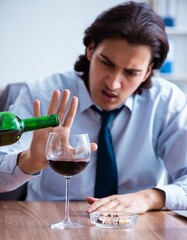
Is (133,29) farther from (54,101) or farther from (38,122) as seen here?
(38,122)

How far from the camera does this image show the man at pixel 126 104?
200 cm

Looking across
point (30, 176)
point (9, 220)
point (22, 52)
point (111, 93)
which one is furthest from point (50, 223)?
Result: point (22, 52)

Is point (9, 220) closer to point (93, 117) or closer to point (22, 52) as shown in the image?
point (93, 117)

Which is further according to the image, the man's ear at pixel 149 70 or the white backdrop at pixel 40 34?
the white backdrop at pixel 40 34

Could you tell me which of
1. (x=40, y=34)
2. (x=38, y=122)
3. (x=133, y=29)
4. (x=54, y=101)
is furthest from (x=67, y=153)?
(x=40, y=34)

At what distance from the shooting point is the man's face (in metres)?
1.96

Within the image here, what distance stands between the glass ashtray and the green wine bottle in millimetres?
270

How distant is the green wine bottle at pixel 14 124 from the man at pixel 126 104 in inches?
23.7

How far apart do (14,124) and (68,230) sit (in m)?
0.29

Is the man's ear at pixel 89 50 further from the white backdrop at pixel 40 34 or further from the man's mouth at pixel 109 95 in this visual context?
the white backdrop at pixel 40 34

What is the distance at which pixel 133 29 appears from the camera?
2008 millimetres

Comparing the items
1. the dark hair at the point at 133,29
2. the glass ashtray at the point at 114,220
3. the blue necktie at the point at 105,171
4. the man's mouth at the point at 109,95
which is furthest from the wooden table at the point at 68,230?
the dark hair at the point at 133,29

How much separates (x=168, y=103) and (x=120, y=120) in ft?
0.67

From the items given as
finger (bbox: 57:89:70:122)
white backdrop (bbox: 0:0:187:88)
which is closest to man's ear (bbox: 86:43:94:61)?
finger (bbox: 57:89:70:122)
